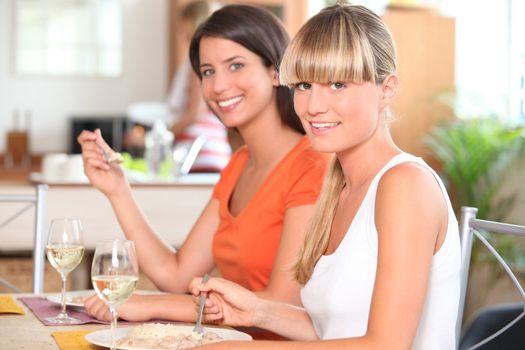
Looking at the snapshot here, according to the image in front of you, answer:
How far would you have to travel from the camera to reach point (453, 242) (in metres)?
1.60

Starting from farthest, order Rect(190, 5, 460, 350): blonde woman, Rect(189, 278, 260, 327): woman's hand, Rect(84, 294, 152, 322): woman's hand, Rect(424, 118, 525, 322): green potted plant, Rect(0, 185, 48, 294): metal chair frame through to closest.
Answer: Rect(424, 118, 525, 322): green potted plant
Rect(0, 185, 48, 294): metal chair frame
Rect(84, 294, 152, 322): woman's hand
Rect(189, 278, 260, 327): woman's hand
Rect(190, 5, 460, 350): blonde woman

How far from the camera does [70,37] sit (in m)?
8.75

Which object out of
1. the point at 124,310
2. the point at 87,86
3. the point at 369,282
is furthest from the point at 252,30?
the point at 87,86

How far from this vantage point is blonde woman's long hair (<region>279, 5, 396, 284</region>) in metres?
1.61

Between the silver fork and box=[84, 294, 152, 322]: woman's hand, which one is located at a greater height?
the silver fork

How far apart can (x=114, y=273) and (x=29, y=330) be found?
327 millimetres

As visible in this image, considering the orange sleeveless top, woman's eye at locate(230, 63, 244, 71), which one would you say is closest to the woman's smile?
woman's eye at locate(230, 63, 244, 71)

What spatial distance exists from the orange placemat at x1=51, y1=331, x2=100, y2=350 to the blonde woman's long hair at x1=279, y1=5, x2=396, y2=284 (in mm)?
558

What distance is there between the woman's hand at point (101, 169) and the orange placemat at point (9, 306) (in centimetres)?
43

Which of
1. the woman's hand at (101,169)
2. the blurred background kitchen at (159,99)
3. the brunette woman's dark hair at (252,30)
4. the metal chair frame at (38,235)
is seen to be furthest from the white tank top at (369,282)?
the metal chair frame at (38,235)

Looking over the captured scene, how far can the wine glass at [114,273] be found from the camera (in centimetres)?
151

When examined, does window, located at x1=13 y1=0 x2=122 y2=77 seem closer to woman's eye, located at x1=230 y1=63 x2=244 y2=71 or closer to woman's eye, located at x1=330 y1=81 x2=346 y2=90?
woman's eye, located at x1=230 y1=63 x2=244 y2=71

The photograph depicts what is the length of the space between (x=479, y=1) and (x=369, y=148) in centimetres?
486

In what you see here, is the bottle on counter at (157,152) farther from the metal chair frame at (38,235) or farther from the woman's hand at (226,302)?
the woman's hand at (226,302)
